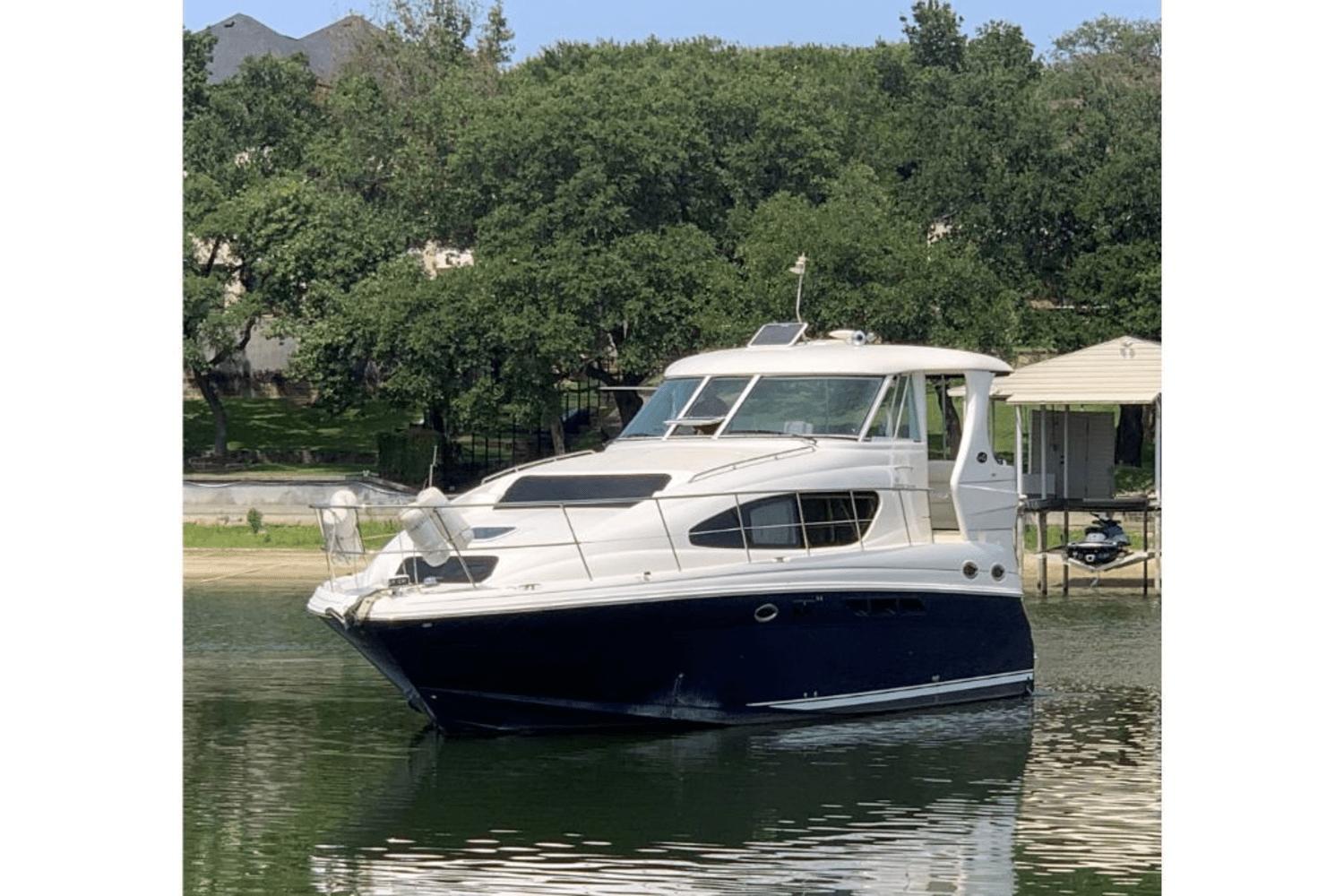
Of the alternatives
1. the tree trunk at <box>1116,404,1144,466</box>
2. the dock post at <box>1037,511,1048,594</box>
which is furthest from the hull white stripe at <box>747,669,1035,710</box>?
the tree trunk at <box>1116,404,1144,466</box>

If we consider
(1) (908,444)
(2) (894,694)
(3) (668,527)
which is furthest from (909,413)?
(3) (668,527)

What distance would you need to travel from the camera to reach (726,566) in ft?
76.9

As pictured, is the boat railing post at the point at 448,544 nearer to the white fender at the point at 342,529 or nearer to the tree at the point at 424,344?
the white fender at the point at 342,529

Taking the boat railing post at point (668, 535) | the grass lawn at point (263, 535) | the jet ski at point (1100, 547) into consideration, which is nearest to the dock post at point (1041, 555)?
the jet ski at point (1100, 547)

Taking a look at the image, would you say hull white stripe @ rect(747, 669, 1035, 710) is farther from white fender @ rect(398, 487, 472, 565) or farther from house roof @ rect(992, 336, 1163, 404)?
house roof @ rect(992, 336, 1163, 404)

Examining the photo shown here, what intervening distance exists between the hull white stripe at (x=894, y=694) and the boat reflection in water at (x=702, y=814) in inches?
10.0

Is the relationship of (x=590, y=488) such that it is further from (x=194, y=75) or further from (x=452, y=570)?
(x=194, y=75)

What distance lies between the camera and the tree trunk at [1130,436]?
56.4 metres

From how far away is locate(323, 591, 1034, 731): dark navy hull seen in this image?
22734 mm

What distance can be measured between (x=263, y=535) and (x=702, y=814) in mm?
29601

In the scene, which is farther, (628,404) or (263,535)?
(628,404)

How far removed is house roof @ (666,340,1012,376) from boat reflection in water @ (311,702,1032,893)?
13.2 feet
